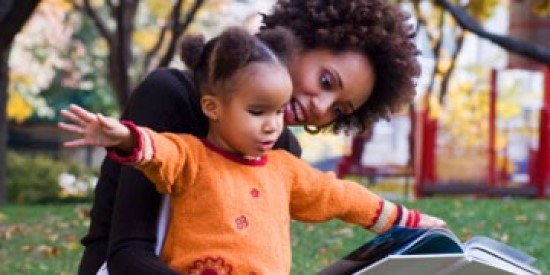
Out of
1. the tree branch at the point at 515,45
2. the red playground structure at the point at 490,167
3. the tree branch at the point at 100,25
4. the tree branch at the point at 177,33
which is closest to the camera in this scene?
the tree branch at the point at 515,45

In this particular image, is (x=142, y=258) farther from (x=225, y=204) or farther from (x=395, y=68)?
(x=395, y=68)

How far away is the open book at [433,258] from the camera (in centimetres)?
229

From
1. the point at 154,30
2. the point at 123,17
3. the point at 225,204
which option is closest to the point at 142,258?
the point at 225,204

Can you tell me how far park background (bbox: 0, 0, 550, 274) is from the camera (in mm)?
7074

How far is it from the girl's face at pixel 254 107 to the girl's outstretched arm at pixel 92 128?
0.93 feet

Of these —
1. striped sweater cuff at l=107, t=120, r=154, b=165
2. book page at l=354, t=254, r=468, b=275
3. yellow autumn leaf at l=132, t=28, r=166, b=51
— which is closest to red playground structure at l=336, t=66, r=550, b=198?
yellow autumn leaf at l=132, t=28, r=166, b=51

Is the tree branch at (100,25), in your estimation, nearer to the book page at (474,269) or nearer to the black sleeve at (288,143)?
the black sleeve at (288,143)

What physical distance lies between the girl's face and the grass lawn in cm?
292

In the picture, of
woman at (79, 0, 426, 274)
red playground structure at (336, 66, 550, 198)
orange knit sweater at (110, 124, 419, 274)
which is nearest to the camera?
orange knit sweater at (110, 124, 419, 274)

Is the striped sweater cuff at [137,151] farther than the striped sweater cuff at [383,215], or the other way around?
the striped sweater cuff at [383,215]

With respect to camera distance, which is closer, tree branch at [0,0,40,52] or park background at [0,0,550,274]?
park background at [0,0,550,274]

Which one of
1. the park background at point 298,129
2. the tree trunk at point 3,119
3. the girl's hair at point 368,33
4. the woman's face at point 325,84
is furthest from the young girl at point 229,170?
the tree trunk at point 3,119

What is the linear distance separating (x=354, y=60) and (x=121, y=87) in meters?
11.7

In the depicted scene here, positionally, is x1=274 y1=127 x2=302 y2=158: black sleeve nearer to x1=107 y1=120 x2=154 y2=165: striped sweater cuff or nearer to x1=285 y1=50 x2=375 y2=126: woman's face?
x1=285 y1=50 x2=375 y2=126: woman's face
